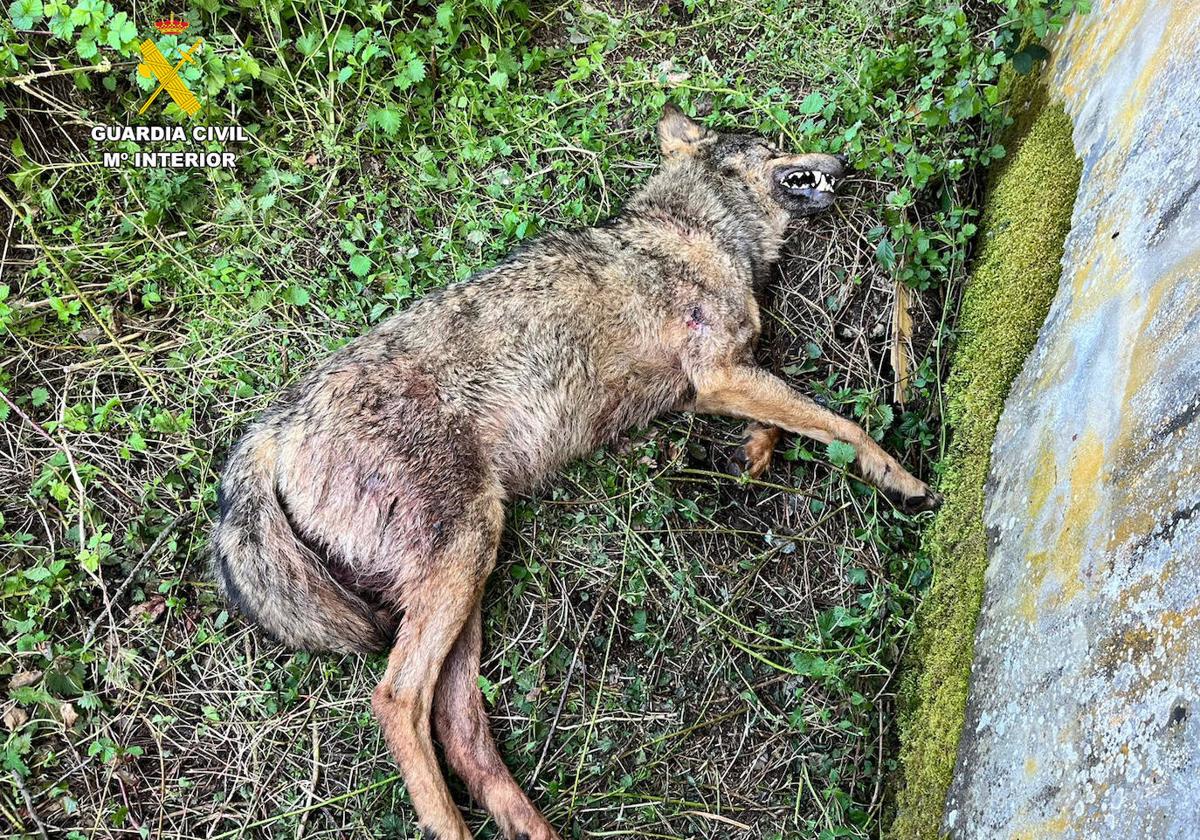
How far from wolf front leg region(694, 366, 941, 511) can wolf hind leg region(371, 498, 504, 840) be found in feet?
4.89

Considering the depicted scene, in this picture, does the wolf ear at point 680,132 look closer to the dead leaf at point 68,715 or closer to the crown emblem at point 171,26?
the crown emblem at point 171,26

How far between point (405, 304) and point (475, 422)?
1062 mm

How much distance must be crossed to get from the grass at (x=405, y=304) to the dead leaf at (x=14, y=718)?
1cm

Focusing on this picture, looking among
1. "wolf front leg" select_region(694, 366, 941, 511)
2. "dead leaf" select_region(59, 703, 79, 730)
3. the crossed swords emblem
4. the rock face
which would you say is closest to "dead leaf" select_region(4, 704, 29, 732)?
"dead leaf" select_region(59, 703, 79, 730)

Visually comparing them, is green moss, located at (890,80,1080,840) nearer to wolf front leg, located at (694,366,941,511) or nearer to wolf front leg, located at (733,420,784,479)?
wolf front leg, located at (694,366,941,511)

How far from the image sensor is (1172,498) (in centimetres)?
227

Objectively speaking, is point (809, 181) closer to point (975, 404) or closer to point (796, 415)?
point (796, 415)

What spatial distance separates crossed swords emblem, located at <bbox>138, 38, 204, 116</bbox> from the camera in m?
4.64

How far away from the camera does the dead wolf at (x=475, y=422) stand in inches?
147

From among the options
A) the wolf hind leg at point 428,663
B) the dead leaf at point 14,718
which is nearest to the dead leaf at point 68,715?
the dead leaf at point 14,718

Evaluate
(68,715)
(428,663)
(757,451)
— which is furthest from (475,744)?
(757,451)

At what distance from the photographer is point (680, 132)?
16.1 ft

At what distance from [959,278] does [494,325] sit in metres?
2.57

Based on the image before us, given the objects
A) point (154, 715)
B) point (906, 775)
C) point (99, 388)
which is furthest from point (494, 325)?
point (906, 775)
